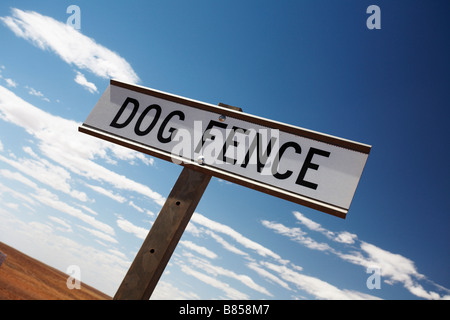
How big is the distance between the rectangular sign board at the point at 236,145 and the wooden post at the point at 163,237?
0.14m

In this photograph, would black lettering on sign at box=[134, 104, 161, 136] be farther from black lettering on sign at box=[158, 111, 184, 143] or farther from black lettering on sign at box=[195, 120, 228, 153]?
black lettering on sign at box=[195, 120, 228, 153]

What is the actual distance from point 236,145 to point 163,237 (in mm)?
776

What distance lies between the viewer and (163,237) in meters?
1.81

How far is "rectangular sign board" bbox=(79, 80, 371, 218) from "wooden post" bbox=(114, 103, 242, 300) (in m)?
0.14

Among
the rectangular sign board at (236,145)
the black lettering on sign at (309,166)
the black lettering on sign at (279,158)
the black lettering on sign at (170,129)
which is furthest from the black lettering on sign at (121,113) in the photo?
the black lettering on sign at (309,166)

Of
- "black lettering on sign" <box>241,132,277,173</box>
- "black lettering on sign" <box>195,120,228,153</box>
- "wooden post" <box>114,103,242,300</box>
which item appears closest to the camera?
"wooden post" <box>114,103,242,300</box>

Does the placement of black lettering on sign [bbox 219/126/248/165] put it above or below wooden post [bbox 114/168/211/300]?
above

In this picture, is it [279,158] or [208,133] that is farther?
[208,133]

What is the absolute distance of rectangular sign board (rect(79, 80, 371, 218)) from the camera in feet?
5.63

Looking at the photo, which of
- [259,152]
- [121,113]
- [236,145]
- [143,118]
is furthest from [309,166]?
[121,113]

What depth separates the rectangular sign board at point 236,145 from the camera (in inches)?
67.6

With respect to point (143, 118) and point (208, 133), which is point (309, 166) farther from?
point (143, 118)

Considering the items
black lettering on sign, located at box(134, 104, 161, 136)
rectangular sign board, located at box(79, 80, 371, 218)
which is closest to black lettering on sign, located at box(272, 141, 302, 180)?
rectangular sign board, located at box(79, 80, 371, 218)
